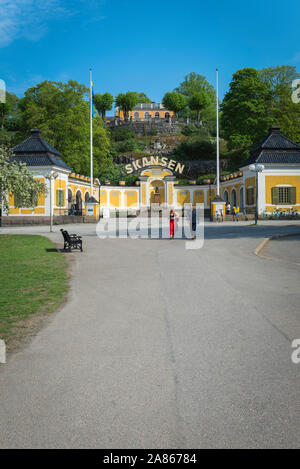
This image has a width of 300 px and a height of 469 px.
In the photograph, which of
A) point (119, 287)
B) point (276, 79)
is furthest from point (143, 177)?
point (119, 287)

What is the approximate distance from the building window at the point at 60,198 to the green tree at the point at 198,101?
67.0m

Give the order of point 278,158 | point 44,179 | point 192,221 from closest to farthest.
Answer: point 192,221 → point 44,179 → point 278,158

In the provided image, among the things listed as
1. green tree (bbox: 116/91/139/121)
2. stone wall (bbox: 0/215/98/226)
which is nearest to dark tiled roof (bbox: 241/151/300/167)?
stone wall (bbox: 0/215/98/226)

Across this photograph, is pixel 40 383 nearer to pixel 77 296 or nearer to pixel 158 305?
pixel 158 305

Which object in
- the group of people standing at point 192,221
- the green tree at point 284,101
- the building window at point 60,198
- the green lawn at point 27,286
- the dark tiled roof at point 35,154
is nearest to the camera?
the green lawn at point 27,286

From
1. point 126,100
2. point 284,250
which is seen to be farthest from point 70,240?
point 126,100

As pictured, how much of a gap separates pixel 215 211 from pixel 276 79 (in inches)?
1348

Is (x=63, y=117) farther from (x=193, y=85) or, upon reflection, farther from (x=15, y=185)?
(x=193, y=85)

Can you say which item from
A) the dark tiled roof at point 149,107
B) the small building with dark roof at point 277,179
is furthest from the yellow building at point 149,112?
the small building with dark roof at point 277,179

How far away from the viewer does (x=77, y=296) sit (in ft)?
23.9

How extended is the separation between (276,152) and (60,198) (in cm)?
2254

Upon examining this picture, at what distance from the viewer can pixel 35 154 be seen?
3672cm

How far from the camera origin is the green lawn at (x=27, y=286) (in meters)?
5.66

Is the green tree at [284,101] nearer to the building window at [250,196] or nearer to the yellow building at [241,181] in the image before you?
the yellow building at [241,181]
